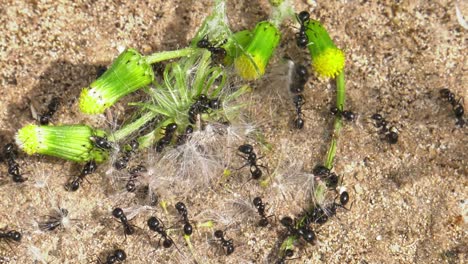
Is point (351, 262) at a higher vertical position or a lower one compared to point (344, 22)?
lower

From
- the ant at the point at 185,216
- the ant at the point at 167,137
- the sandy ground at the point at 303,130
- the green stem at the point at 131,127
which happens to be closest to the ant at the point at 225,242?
the sandy ground at the point at 303,130

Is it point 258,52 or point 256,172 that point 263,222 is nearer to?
point 256,172

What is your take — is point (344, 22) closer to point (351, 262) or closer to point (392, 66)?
point (392, 66)

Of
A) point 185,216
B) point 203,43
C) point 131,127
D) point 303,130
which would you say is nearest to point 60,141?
point 131,127

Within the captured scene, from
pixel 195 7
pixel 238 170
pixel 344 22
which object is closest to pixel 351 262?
pixel 238 170

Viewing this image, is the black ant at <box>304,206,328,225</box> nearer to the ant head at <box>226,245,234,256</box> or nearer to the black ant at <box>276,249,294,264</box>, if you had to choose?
the black ant at <box>276,249,294,264</box>

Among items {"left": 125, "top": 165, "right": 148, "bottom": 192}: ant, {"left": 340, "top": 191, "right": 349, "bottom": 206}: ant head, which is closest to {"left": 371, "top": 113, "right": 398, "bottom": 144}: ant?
A: {"left": 340, "top": 191, "right": 349, "bottom": 206}: ant head
